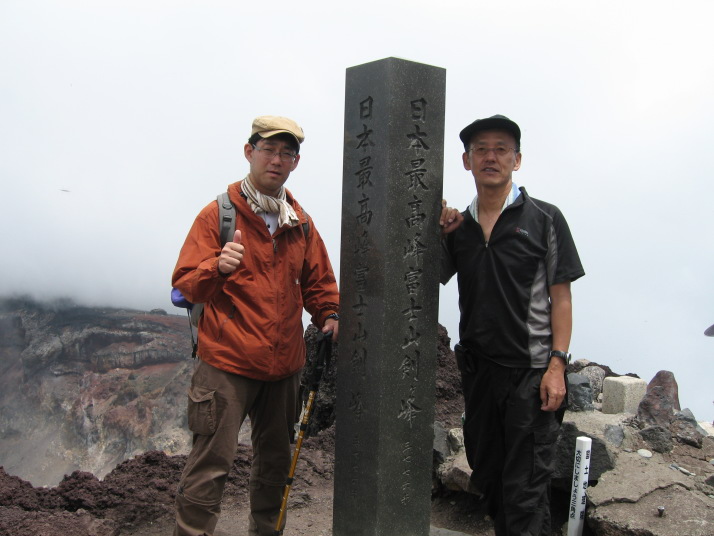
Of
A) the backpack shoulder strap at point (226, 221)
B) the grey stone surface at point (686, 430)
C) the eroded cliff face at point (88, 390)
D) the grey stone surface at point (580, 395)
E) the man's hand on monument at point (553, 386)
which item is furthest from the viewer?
the eroded cliff face at point (88, 390)

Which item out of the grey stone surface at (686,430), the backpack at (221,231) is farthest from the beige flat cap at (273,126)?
the grey stone surface at (686,430)

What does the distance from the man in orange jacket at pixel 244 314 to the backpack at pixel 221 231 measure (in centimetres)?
5

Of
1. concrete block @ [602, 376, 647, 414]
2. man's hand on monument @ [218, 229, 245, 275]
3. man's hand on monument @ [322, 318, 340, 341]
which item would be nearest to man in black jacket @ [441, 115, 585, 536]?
man's hand on monument @ [322, 318, 340, 341]

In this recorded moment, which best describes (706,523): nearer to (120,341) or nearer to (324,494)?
(324,494)

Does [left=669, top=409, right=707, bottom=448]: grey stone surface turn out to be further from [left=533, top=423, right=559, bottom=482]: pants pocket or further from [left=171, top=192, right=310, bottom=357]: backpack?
[left=171, top=192, right=310, bottom=357]: backpack

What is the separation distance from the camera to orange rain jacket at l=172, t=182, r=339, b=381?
4.43 metres

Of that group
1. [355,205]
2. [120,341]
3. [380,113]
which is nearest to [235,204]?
[355,205]

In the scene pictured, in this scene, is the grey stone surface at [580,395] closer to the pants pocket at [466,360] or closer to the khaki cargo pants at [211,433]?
the pants pocket at [466,360]

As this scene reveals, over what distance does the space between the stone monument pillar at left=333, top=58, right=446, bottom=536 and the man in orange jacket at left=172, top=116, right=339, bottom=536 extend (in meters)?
0.42

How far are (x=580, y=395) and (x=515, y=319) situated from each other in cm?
300

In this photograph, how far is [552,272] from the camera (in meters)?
4.22

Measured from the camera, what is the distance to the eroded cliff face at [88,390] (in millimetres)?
12758

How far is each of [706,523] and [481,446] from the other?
2.13 meters

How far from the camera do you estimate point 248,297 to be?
4.49 meters
